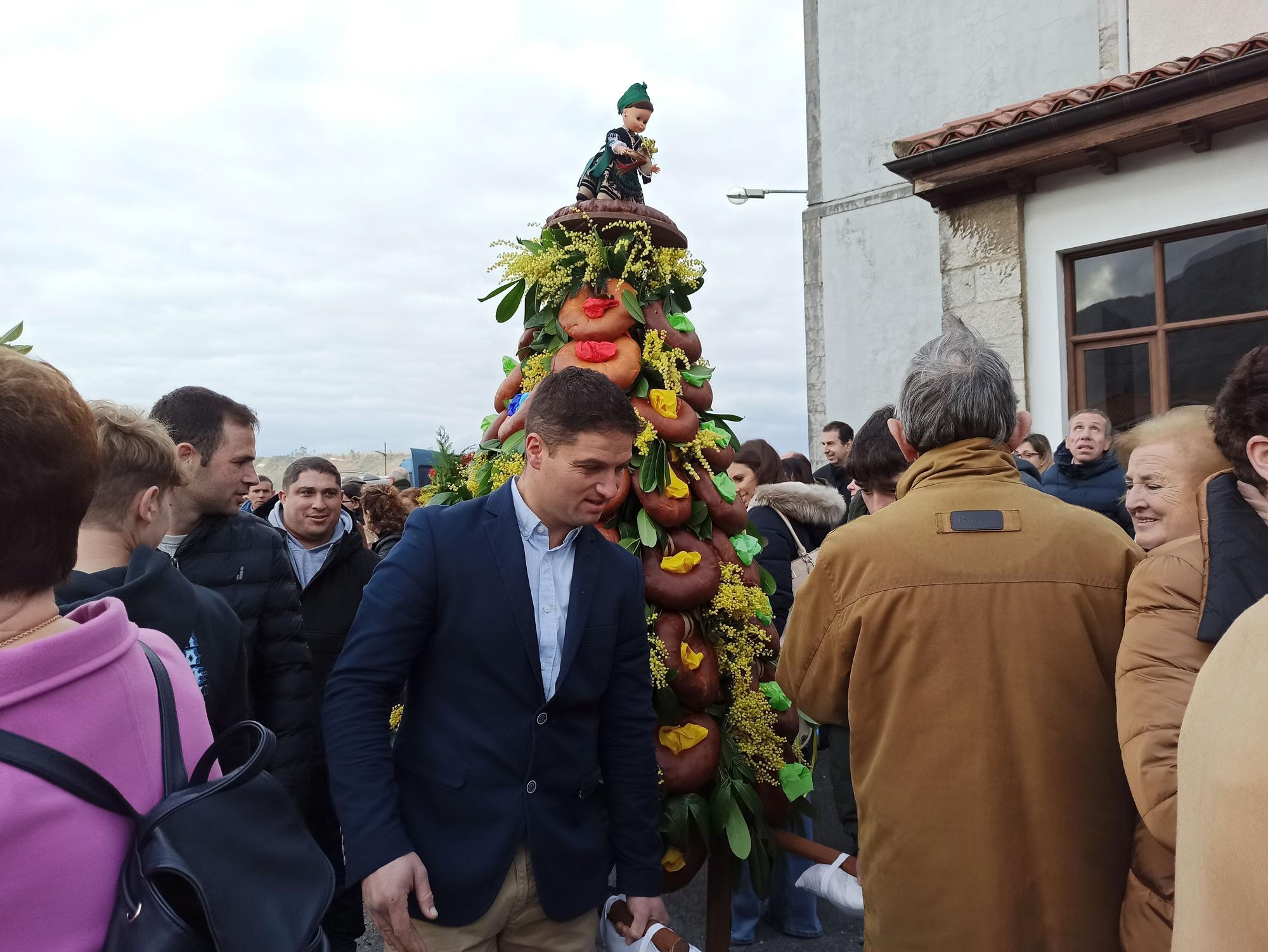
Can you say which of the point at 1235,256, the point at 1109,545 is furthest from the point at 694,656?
the point at 1235,256

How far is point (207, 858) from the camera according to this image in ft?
3.40

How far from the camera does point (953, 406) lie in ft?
6.45

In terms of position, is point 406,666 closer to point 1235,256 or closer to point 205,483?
point 205,483

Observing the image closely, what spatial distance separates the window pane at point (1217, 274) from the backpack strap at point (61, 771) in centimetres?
761

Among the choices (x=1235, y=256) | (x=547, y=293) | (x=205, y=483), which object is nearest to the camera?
(x=205, y=483)

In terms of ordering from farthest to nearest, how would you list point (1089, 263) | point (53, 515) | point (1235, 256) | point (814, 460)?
point (814, 460) → point (1089, 263) → point (1235, 256) → point (53, 515)

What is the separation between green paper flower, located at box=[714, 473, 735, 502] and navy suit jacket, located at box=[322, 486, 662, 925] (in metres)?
0.94

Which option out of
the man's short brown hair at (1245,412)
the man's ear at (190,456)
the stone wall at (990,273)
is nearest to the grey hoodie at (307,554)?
the man's ear at (190,456)

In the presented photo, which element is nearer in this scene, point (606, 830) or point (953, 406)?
point (953, 406)

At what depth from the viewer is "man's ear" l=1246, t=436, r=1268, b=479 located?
1442 mm

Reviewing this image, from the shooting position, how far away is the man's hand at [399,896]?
1.88 metres

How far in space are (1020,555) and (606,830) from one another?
1226 mm

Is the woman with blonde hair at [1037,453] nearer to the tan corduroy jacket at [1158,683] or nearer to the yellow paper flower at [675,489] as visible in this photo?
the yellow paper flower at [675,489]

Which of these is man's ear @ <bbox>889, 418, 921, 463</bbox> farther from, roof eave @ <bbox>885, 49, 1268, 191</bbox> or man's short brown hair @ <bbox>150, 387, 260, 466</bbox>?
roof eave @ <bbox>885, 49, 1268, 191</bbox>
